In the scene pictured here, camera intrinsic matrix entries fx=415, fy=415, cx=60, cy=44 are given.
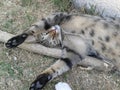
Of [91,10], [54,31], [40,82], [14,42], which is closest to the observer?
[40,82]

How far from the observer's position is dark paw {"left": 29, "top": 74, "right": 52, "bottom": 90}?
2875 millimetres

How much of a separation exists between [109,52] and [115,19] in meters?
0.29

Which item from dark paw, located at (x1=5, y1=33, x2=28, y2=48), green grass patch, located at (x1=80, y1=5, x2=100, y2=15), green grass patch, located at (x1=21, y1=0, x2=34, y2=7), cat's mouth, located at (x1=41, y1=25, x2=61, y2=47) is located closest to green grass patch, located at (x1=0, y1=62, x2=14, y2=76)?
dark paw, located at (x1=5, y1=33, x2=28, y2=48)

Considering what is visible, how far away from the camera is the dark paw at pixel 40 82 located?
9.43 feet

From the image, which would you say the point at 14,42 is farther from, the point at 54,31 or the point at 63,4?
the point at 63,4

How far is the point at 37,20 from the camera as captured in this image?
11.3ft

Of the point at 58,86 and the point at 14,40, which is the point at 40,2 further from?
the point at 58,86

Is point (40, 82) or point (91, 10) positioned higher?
point (91, 10)

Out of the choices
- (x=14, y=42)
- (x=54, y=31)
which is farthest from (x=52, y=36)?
(x=14, y=42)

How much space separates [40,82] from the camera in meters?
2.89

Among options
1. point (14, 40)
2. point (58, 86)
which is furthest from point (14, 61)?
point (58, 86)

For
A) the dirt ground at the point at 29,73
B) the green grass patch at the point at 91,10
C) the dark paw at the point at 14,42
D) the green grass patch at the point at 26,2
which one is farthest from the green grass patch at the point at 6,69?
the green grass patch at the point at 91,10

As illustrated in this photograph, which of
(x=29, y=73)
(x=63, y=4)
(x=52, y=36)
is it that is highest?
(x=63, y=4)

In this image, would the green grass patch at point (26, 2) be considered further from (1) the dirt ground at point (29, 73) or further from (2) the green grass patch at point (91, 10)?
(2) the green grass patch at point (91, 10)
